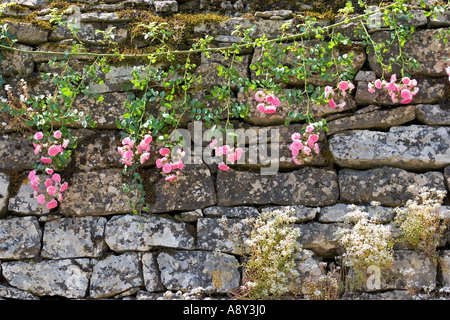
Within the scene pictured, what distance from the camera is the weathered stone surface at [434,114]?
3.90 m

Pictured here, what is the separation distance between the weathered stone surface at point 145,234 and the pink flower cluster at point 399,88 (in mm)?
1823

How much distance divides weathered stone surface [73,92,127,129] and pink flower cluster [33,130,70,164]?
0.26 m

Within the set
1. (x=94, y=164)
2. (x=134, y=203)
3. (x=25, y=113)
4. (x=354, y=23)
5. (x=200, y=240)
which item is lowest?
(x=200, y=240)

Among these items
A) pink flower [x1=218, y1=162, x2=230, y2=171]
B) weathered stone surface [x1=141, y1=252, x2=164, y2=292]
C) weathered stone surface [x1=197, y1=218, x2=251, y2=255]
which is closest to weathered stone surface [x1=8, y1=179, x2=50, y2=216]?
weathered stone surface [x1=141, y1=252, x2=164, y2=292]

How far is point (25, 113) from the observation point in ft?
12.8

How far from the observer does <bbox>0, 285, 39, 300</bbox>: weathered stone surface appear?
3744 millimetres

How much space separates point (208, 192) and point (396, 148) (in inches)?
58.6

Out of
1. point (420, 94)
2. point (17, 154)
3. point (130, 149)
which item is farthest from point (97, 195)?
point (420, 94)

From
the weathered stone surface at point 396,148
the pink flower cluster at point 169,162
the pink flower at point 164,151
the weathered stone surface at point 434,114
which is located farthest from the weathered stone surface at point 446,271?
the pink flower at point 164,151

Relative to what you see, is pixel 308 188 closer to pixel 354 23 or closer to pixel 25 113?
pixel 354 23

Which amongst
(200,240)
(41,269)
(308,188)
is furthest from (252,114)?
→ (41,269)

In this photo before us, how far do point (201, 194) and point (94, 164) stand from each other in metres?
0.90

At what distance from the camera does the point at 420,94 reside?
3955 mm

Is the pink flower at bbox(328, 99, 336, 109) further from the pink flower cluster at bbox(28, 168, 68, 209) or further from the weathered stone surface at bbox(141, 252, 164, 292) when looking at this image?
the pink flower cluster at bbox(28, 168, 68, 209)
